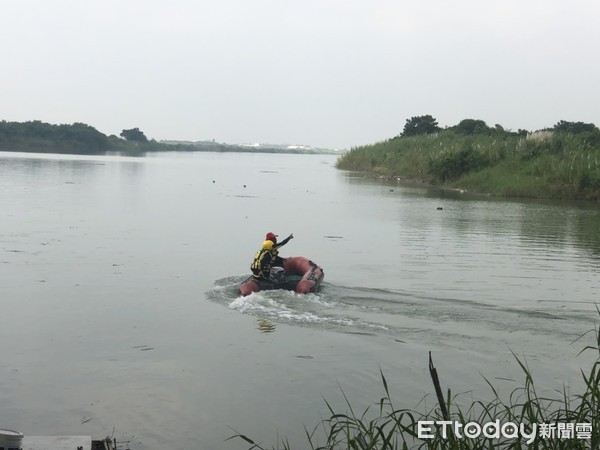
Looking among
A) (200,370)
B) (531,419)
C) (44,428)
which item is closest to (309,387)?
(200,370)

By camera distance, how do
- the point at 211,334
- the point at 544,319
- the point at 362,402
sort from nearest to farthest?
the point at 362,402
the point at 211,334
the point at 544,319

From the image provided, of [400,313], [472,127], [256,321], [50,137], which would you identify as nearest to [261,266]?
[256,321]

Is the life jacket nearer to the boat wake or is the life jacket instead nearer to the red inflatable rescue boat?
the red inflatable rescue boat

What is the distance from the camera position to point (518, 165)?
37.5 m

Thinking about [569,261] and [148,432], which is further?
[569,261]

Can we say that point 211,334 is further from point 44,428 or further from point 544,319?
point 544,319

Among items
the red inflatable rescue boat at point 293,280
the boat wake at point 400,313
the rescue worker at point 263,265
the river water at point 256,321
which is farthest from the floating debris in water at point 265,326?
the rescue worker at point 263,265

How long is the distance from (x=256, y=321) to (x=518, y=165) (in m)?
28.7

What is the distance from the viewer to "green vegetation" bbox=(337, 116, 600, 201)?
111ft

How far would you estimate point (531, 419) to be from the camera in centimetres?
471

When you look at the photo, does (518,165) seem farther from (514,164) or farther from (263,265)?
(263,265)

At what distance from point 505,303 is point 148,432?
769 centimetres

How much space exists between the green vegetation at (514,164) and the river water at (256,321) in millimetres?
10288

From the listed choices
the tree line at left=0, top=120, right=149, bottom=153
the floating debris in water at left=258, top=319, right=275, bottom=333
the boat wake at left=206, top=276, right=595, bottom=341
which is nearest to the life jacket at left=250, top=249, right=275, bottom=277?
the boat wake at left=206, top=276, right=595, bottom=341
